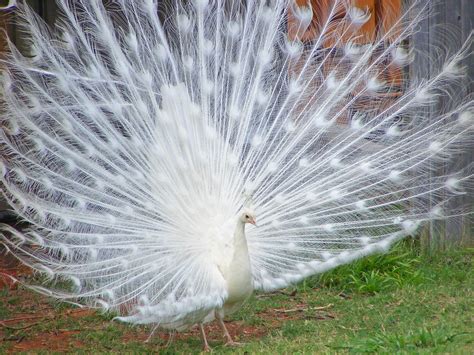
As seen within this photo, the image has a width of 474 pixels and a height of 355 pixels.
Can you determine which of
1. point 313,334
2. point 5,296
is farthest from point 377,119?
point 5,296

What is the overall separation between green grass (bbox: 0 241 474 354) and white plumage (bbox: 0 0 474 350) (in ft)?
1.42

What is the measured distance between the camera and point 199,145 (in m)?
5.92

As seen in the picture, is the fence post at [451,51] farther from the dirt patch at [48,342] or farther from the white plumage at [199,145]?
the dirt patch at [48,342]

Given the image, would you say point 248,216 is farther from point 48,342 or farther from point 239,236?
point 48,342

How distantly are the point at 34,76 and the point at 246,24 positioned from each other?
1.53m

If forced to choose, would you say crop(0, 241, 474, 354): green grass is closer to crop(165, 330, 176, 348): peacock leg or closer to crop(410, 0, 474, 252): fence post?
crop(165, 330, 176, 348): peacock leg

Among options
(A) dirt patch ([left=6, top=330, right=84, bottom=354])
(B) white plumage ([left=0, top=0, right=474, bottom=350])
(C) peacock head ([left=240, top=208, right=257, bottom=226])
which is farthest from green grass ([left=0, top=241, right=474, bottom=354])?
(C) peacock head ([left=240, top=208, right=257, bottom=226])

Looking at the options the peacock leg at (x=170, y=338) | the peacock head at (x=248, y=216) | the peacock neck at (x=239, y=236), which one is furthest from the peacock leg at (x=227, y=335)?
the peacock head at (x=248, y=216)

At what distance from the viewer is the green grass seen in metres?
5.38

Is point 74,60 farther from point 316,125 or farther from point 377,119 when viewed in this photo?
point 377,119

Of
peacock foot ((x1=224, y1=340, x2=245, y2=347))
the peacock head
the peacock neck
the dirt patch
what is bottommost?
the dirt patch

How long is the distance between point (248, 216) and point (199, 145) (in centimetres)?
79

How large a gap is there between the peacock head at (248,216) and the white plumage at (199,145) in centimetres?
33

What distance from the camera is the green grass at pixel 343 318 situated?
5.38 metres
